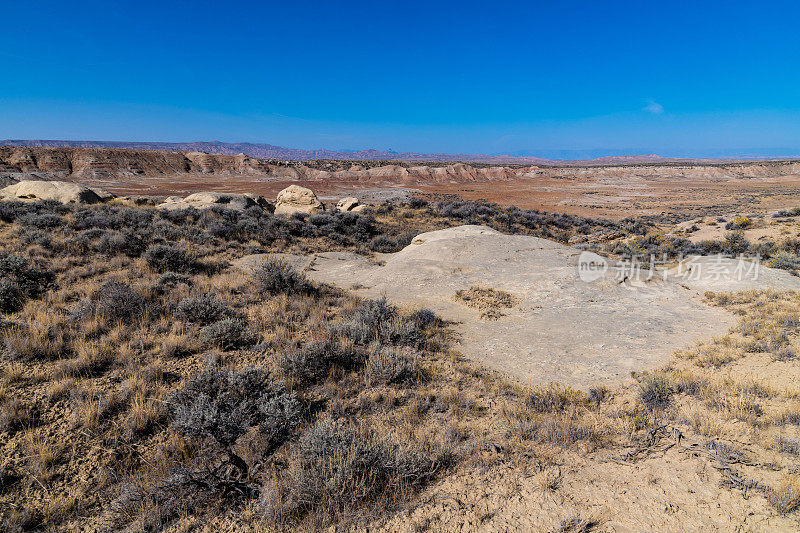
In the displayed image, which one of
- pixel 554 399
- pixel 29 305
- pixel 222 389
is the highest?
pixel 29 305

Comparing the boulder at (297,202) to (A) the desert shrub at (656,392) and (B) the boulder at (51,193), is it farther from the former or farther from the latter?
(A) the desert shrub at (656,392)

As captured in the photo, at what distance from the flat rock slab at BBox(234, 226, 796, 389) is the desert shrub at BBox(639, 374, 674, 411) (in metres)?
0.61

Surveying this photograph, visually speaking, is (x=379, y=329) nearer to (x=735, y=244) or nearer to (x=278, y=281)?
(x=278, y=281)

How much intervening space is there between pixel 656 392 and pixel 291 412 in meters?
4.66

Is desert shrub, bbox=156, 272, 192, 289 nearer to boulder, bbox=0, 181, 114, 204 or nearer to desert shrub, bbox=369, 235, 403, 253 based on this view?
desert shrub, bbox=369, 235, 403, 253

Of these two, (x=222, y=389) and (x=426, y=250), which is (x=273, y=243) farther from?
(x=222, y=389)

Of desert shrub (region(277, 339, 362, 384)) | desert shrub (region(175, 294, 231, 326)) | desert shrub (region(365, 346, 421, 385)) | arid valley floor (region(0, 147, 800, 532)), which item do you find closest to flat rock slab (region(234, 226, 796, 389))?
arid valley floor (region(0, 147, 800, 532))

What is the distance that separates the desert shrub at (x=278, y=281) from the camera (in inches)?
327

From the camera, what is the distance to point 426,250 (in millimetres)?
13047

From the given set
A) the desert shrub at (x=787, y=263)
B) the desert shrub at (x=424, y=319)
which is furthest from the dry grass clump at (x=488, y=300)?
the desert shrub at (x=787, y=263)

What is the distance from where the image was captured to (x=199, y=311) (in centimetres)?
628

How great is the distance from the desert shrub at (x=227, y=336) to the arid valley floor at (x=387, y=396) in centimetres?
4

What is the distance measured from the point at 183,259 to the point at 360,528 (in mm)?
8986

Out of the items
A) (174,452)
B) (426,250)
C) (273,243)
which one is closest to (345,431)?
(174,452)
